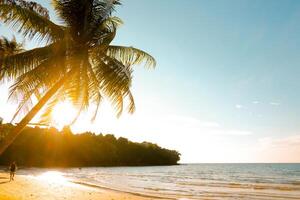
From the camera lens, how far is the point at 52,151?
444ft

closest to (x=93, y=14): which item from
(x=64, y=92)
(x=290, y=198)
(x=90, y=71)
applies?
(x=90, y=71)

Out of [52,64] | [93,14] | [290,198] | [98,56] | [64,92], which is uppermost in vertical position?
[93,14]

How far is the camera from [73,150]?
469ft

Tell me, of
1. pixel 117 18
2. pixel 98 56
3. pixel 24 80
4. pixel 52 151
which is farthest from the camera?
A: pixel 52 151

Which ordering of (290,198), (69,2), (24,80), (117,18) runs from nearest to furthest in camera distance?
1. (24,80)
2. (69,2)
3. (117,18)
4. (290,198)

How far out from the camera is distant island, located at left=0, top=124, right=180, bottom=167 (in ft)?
396

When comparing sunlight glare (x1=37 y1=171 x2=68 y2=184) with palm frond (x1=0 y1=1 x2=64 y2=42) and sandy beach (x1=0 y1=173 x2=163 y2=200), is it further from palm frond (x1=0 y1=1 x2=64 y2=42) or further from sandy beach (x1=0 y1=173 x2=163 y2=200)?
palm frond (x1=0 y1=1 x2=64 y2=42)

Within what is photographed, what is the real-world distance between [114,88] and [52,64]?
2.37m

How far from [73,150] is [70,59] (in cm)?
13729

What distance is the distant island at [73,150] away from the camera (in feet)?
396

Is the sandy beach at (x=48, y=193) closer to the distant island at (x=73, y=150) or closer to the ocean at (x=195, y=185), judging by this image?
the ocean at (x=195, y=185)

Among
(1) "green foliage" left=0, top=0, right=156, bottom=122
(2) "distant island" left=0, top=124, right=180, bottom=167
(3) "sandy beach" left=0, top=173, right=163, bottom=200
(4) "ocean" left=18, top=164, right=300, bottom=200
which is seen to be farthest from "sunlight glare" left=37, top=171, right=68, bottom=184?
(2) "distant island" left=0, top=124, right=180, bottom=167

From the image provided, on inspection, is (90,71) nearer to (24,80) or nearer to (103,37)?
(103,37)

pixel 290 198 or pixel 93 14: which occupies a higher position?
pixel 93 14
